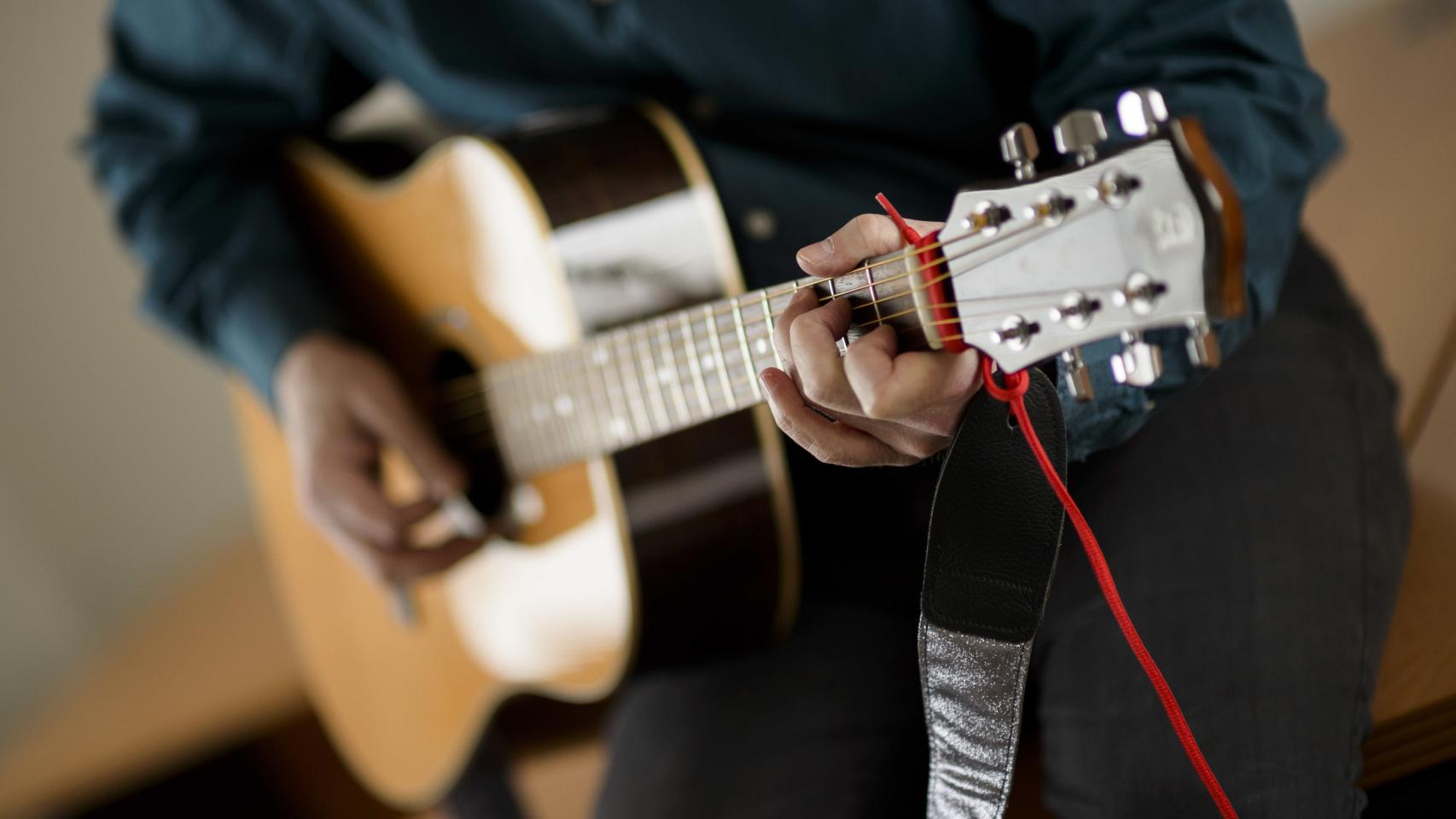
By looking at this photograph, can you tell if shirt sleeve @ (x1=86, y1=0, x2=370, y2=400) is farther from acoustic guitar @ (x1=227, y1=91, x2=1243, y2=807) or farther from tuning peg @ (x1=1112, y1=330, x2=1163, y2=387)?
tuning peg @ (x1=1112, y1=330, x2=1163, y2=387)

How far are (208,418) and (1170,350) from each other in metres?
1.66

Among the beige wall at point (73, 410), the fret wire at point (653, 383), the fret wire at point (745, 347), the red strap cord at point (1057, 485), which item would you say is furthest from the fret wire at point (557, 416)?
the beige wall at point (73, 410)

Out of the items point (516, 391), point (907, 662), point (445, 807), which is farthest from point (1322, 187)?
point (445, 807)

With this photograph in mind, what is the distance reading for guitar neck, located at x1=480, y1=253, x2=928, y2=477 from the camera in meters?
0.31

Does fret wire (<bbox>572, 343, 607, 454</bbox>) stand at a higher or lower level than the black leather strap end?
higher

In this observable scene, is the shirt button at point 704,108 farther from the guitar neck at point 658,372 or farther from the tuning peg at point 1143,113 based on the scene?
the tuning peg at point 1143,113

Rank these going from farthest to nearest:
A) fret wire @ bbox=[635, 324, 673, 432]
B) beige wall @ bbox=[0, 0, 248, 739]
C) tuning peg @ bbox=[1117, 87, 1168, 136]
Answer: beige wall @ bbox=[0, 0, 248, 739] → fret wire @ bbox=[635, 324, 673, 432] → tuning peg @ bbox=[1117, 87, 1168, 136]

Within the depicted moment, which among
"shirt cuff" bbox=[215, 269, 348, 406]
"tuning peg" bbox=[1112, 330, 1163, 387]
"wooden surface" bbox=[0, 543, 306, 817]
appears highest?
"shirt cuff" bbox=[215, 269, 348, 406]

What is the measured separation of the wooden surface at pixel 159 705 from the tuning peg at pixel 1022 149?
125cm

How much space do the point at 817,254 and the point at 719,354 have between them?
10 centimetres

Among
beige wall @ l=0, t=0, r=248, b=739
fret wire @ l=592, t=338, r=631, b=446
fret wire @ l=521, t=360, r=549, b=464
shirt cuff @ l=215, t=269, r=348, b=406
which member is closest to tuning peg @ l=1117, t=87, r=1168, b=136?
fret wire @ l=592, t=338, r=631, b=446

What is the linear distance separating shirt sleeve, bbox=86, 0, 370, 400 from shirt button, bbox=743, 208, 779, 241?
0.45 metres

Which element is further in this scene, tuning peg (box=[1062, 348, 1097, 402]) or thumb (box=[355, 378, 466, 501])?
thumb (box=[355, 378, 466, 501])

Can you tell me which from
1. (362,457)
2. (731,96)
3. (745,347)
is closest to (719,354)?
(745,347)
